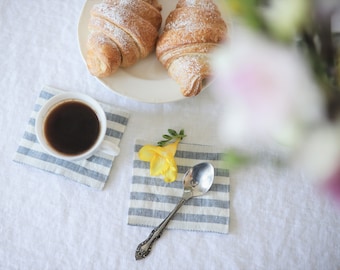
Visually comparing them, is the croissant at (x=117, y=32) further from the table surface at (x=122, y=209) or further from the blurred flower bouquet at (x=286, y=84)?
the blurred flower bouquet at (x=286, y=84)

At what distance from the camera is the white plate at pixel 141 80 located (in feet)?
2.76

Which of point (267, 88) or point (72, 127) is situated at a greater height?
point (72, 127)

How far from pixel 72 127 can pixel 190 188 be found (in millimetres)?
285

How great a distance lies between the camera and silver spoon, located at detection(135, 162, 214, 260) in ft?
2.70

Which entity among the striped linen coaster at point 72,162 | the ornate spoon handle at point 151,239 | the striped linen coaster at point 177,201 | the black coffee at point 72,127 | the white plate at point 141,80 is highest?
the white plate at point 141,80

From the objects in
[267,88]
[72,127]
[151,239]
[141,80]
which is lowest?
[151,239]

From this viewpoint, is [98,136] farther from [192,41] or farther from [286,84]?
[286,84]

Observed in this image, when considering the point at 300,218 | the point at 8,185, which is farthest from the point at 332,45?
the point at 8,185

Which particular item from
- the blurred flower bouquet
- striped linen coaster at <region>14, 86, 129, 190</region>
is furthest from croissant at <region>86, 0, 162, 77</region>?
the blurred flower bouquet

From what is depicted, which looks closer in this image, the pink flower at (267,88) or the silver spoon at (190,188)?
the pink flower at (267,88)

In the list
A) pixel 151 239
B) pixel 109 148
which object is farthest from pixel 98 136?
pixel 151 239

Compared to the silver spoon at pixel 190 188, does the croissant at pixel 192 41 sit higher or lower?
higher

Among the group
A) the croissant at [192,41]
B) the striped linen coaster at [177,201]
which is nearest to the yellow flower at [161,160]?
the striped linen coaster at [177,201]

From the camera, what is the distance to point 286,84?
265mm
